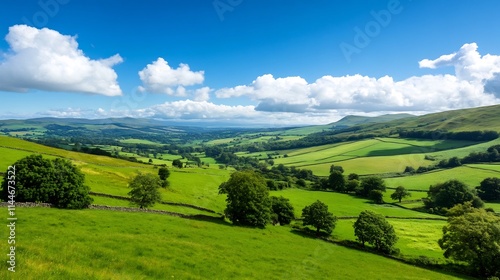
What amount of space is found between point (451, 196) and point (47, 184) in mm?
122703

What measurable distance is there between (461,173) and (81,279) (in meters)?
170

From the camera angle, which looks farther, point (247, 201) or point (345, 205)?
point (345, 205)

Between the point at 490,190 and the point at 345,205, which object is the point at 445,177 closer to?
the point at 490,190

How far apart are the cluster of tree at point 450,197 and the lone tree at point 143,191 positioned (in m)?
96.5

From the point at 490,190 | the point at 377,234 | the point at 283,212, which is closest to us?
the point at 377,234

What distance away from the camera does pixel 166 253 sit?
25172 millimetres

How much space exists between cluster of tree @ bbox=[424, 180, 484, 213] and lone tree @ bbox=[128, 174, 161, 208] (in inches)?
3798

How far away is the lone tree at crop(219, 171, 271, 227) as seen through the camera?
182 ft

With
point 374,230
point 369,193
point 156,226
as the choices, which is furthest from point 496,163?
point 156,226

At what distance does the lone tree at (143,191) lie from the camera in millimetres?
57125

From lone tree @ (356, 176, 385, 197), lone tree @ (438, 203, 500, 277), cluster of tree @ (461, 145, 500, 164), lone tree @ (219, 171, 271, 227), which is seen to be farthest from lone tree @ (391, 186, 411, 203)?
cluster of tree @ (461, 145, 500, 164)

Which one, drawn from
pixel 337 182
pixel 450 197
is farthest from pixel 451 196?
pixel 337 182

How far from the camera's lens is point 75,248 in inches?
812

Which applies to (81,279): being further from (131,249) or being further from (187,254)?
(187,254)
